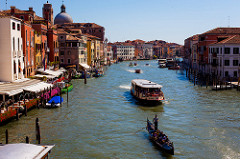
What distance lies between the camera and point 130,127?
21.9 m

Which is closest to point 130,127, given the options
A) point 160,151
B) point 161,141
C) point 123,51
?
point 161,141

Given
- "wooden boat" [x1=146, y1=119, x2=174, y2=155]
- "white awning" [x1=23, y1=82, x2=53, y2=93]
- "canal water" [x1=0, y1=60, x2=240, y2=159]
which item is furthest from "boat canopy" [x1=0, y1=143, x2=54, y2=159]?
"white awning" [x1=23, y1=82, x2=53, y2=93]

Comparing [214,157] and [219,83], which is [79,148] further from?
[219,83]

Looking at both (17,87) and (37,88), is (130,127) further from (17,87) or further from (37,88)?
(37,88)

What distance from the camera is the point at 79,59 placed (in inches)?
2461

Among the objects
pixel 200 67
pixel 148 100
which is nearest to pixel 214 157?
pixel 148 100

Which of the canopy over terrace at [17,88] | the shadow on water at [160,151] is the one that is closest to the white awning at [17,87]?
the canopy over terrace at [17,88]

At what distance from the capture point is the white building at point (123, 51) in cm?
17398

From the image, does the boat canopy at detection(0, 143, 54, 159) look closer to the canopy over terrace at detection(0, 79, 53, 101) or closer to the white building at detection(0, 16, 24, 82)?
the canopy over terrace at detection(0, 79, 53, 101)

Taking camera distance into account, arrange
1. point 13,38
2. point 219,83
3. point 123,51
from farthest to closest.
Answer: point 123,51 < point 219,83 < point 13,38

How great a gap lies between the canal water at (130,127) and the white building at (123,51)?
141m

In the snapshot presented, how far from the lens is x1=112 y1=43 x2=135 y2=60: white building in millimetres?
173975

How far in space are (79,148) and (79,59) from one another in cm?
4596

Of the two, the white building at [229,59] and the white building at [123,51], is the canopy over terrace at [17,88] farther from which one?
the white building at [123,51]
